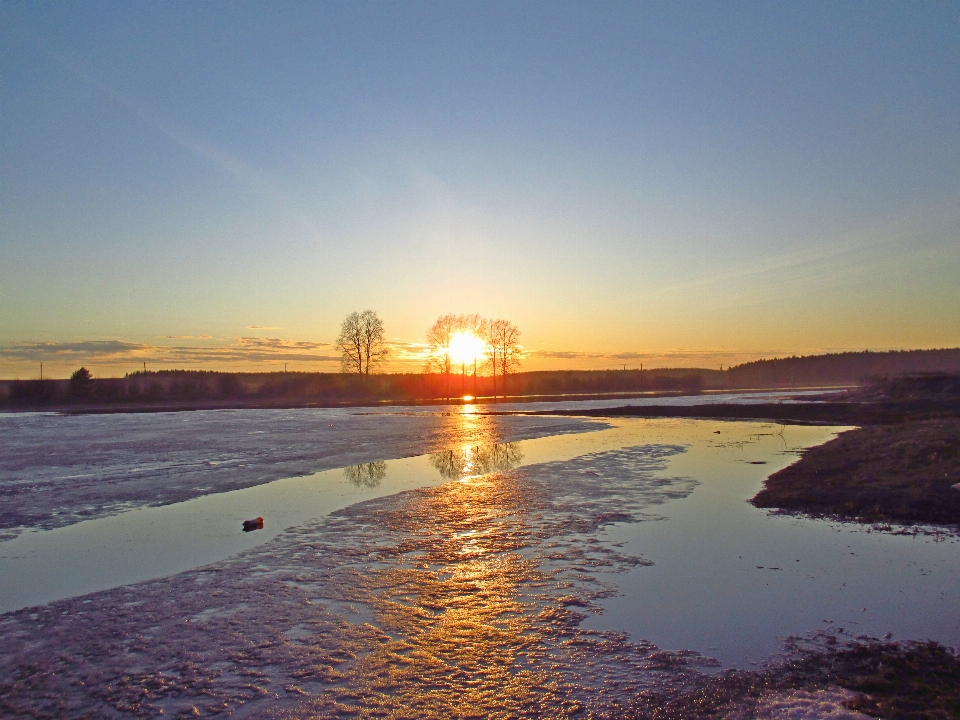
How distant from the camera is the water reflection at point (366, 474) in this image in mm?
17234

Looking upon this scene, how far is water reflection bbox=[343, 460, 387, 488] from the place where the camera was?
17234mm

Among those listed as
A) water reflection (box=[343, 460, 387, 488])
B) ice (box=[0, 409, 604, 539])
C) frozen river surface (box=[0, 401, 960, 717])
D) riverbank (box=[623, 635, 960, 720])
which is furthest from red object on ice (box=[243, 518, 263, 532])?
riverbank (box=[623, 635, 960, 720])

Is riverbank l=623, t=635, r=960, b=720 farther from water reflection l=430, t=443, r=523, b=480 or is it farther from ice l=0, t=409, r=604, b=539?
water reflection l=430, t=443, r=523, b=480

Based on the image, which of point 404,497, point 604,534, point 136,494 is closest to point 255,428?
point 136,494

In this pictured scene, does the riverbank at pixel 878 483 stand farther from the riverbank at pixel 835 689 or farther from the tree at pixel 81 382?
the tree at pixel 81 382

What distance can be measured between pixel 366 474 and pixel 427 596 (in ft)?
37.1

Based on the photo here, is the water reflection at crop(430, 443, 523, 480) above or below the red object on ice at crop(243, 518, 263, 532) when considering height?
below

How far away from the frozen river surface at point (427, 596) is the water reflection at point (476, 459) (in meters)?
3.07

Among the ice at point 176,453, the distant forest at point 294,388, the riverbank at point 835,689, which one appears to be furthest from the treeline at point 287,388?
the riverbank at point 835,689

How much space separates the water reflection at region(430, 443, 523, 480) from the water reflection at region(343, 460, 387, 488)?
175cm

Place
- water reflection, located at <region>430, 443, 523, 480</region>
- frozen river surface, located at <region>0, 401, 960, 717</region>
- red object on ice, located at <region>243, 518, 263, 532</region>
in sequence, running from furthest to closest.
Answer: water reflection, located at <region>430, 443, 523, 480</region> → red object on ice, located at <region>243, 518, 263, 532</region> → frozen river surface, located at <region>0, 401, 960, 717</region>

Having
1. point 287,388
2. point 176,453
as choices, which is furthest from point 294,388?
point 176,453

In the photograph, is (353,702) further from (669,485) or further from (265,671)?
(669,485)

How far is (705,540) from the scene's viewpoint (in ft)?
34.5
